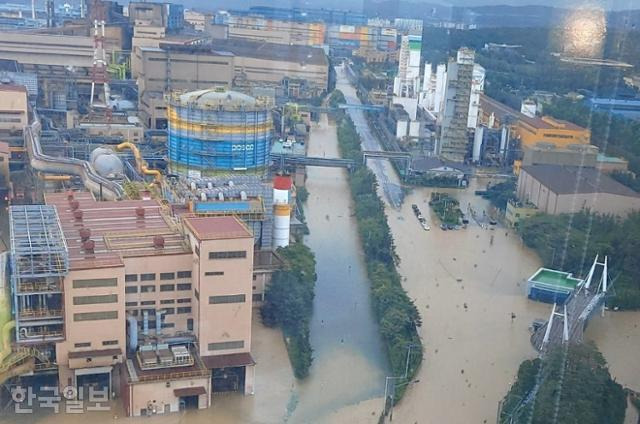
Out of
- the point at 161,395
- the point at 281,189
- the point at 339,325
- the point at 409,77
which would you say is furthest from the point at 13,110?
the point at 409,77

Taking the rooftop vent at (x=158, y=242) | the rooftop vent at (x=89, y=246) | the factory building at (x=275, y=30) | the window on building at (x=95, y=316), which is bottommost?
the window on building at (x=95, y=316)

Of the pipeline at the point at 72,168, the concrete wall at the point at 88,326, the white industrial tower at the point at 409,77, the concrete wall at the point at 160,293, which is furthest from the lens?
the white industrial tower at the point at 409,77

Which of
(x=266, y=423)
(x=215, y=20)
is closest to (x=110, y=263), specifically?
(x=266, y=423)

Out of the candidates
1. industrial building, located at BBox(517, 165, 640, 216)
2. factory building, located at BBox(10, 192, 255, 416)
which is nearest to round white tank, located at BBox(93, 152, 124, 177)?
factory building, located at BBox(10, 192, 255, 416)

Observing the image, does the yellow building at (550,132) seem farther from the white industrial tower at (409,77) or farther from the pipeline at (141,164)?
the pipeline at (141,164)

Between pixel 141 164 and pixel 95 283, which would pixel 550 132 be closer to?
pixel 141 164

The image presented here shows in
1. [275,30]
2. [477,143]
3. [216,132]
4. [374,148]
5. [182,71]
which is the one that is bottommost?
[374,148]

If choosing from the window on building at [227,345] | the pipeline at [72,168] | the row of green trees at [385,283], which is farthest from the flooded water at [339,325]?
the pipeline at [72,168]
